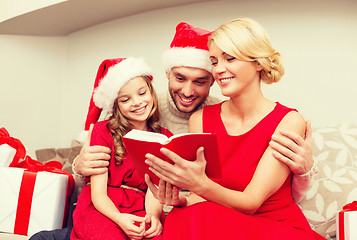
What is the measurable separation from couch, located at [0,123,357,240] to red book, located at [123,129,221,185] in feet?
2.54

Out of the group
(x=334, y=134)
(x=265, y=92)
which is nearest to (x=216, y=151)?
(x=334, y=134)

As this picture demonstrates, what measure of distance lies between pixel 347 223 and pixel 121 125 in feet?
3.49

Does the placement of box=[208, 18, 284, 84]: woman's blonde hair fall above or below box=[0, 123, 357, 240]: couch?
above

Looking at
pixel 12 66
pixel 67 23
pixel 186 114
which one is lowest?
pixel 186 114

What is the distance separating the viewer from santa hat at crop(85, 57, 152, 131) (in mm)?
1789

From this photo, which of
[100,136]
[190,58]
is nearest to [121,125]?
[100,136]

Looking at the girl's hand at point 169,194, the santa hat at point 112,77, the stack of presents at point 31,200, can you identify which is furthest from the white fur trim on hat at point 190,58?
the stack of presents at point 31,200

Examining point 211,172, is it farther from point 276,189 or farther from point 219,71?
point 219,71

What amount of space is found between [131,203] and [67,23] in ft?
6.35

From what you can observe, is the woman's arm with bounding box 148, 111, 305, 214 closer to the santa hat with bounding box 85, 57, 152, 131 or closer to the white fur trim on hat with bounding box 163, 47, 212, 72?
the white fur trim on hat with bounding box 163, 47, 212, 72

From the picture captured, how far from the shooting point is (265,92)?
2.58 m

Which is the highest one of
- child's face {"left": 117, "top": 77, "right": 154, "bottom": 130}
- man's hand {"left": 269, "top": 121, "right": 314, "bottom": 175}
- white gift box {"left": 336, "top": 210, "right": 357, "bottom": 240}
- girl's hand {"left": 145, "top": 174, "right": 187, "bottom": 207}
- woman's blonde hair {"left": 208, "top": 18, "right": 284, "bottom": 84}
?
woman's blonde hair {"left": 208, "top": 18, "right": 284, "bottom": 84}

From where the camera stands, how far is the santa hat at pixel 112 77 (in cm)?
179

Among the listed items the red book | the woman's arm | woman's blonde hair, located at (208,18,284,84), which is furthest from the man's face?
the red book
